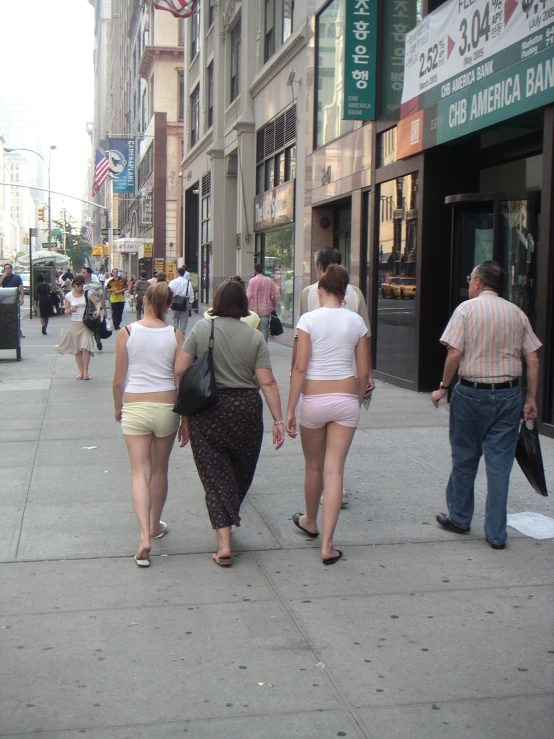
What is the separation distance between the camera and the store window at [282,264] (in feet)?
68.7

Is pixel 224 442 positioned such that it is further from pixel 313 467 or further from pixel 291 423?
pixel 313 467

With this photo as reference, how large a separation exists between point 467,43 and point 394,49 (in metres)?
3.34

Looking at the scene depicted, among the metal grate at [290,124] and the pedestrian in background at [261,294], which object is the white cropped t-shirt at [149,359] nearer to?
the pedestrian in background at [261,294]

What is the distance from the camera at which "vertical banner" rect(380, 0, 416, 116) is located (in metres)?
13.7

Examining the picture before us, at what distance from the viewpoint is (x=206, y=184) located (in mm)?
33219

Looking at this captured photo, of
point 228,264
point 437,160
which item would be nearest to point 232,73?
point 228,264

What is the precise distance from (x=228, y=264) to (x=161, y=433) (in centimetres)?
2472

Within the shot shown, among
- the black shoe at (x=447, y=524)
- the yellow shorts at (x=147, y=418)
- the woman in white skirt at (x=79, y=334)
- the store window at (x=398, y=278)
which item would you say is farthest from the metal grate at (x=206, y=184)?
the yellow shorts at (x=147, y=418)

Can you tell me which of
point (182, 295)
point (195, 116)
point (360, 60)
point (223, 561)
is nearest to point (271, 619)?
point (223, 561)

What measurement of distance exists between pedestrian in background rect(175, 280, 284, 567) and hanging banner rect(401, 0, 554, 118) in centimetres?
526

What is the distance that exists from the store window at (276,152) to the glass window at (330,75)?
2.48 meters

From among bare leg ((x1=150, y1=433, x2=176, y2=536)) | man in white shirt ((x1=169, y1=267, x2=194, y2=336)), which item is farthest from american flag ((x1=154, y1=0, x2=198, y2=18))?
bare leg ((x1=150, y1=433, x2=176, y2=536))

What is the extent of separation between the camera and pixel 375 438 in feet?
32.0

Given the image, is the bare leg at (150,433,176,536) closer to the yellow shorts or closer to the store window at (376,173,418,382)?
the yellow shorts
